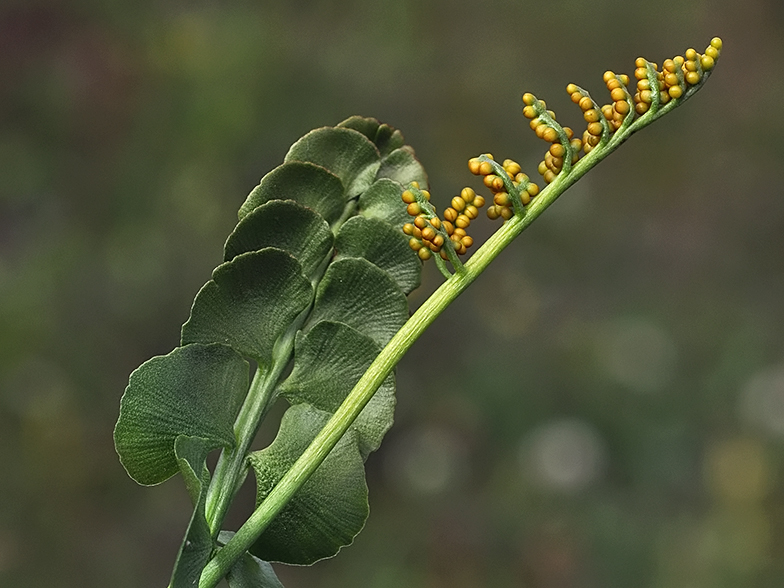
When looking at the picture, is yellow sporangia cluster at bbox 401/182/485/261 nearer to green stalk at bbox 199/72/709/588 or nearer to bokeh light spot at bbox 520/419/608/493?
green stalk at bbox 199/72/709/588

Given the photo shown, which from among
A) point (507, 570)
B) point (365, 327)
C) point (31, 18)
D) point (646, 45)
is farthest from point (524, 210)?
point (646, 45)

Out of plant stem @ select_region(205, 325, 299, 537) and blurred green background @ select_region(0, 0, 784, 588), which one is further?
blurred green background @ select_region(0, 0, 784, 588)

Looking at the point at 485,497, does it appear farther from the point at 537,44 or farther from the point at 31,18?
the point at 31,18

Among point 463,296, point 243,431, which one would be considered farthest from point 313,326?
point 463,296

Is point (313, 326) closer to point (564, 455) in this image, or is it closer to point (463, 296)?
point (564, 455)

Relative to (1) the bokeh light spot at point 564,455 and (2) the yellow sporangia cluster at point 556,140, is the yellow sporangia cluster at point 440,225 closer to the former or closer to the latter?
(2) the yellow sporangia cluster at point 556,140

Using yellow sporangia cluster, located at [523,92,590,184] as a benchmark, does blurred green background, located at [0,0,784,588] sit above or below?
below

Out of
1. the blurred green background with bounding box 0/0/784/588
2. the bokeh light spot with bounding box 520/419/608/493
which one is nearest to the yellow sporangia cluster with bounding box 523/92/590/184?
the blurred green background with bounding box 0/0/784/588
